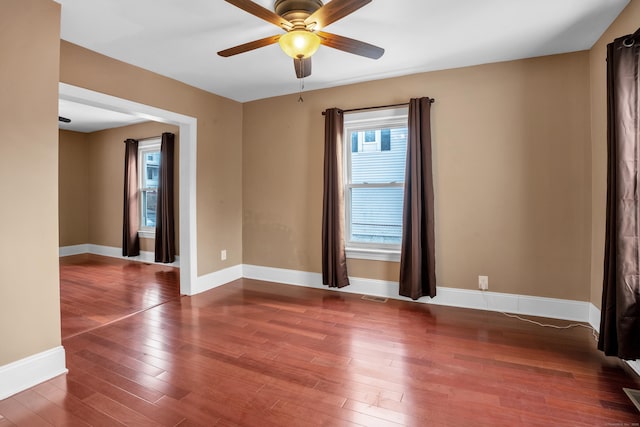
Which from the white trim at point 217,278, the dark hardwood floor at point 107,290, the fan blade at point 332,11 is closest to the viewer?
the fan blade at point 332,11

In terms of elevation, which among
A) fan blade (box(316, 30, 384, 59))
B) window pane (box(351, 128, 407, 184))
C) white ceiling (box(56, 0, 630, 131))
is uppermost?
white ceiling (box(56, 0, 630, 131))

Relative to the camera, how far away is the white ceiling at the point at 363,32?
2.23m

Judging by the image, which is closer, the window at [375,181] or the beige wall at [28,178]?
the beige wall at [28,178]

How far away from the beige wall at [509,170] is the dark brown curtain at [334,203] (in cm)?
22

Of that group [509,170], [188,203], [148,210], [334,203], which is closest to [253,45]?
[334,203]

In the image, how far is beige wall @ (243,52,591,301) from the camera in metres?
2.90

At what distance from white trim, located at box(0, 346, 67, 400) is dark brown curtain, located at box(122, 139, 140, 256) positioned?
4073 mm

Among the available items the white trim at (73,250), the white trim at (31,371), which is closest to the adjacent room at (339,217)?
the white trim at (31,371)

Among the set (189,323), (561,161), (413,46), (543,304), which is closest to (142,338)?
(189,323)

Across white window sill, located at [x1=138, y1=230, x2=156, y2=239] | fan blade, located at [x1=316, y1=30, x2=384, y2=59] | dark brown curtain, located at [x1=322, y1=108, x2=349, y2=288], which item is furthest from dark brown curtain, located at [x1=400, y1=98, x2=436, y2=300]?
white window sill, located at [x1=138, y1=230, x2=156, y2=239]

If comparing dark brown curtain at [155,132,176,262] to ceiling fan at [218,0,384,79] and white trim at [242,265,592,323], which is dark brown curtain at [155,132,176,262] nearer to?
white trim at [242,265,592,323]

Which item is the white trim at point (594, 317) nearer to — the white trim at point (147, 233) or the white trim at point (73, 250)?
the white trim at point (147, 233)

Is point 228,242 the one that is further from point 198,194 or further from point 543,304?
point 543,304

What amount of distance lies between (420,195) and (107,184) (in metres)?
6.28
